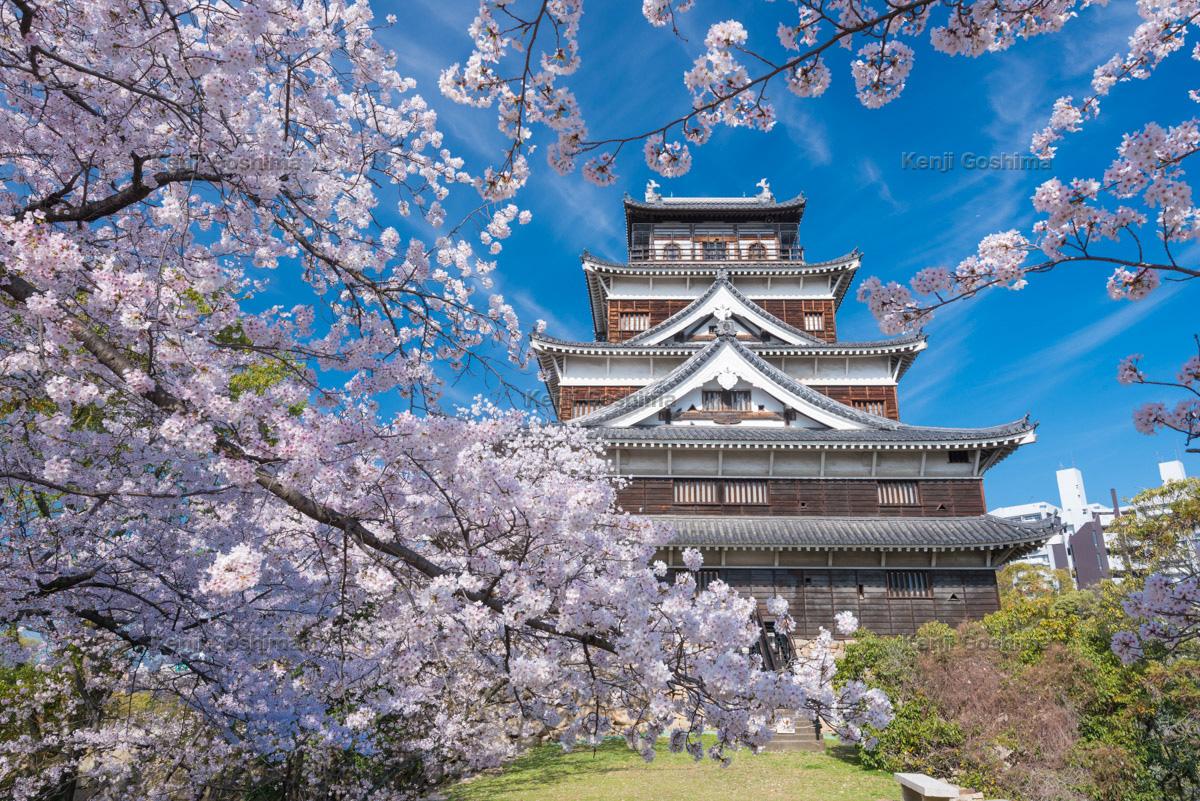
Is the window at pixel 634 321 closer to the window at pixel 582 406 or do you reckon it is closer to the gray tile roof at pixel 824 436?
the window at pixel 582 406

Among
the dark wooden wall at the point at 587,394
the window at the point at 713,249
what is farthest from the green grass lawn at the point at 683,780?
the window at the point at 713,249

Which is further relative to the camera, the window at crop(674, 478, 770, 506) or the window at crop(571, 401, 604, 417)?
the window at crop(571, 401, 604, 417)

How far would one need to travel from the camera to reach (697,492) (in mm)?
19266

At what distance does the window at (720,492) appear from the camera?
62.7 ft

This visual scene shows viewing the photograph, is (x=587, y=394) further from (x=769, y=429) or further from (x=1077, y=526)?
(x=1077, y=526)

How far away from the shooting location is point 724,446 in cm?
1867

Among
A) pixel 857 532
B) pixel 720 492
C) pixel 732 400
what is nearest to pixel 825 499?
pixel 857 532

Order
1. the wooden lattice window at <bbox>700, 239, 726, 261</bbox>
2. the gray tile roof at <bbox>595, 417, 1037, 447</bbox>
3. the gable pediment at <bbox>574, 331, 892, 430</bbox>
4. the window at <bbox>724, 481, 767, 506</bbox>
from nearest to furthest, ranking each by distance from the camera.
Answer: the gray tile roof at <bbox>595, 417, 1037, 447</bbox> < the window at <bbox>724, 481, 767, 506</bbox> < the gable pediment at <bbox>574, 331, 892, 430</bbox> < the wooden lattice window at <bbox>700, 239, 726, 261</bbox>

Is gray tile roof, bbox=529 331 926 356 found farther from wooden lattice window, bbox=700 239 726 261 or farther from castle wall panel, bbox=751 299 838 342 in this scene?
wooden lattice window, bbox=700 239 726 261

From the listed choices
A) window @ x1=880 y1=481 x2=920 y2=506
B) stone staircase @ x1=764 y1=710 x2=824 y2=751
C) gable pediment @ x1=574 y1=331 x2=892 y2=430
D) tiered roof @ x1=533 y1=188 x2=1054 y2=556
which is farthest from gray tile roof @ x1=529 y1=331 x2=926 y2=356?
stone staircase @ x1=764 y1=710 x2=824 y2=751

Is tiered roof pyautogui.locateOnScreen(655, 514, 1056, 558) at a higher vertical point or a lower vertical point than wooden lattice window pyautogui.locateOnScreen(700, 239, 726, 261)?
lower

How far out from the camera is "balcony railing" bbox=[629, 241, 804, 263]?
96.0 feet

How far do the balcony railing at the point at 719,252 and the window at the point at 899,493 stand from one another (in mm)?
12970

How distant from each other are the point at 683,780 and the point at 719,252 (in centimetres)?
2338
